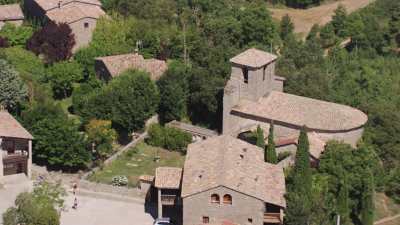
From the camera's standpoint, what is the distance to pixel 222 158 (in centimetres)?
6209

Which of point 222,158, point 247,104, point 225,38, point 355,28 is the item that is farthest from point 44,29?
point 355,28

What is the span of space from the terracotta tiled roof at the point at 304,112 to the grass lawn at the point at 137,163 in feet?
23.4

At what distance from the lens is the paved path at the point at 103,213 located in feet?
203

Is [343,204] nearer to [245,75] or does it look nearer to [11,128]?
[245,75]

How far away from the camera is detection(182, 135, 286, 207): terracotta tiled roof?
59031 millimetres

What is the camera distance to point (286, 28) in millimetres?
106562

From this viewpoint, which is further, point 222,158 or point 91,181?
point 91,181

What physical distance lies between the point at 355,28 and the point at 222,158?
5051cm

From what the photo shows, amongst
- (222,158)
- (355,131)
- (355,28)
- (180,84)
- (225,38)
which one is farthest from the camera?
(355,28)

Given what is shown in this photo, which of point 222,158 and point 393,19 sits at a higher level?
point 393,19

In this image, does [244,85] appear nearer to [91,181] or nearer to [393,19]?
[91,181]

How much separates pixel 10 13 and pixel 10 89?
894 inches

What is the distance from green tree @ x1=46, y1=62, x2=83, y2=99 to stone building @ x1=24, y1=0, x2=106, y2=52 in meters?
6.93

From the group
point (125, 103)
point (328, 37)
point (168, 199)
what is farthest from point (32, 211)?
point (328, 37)
